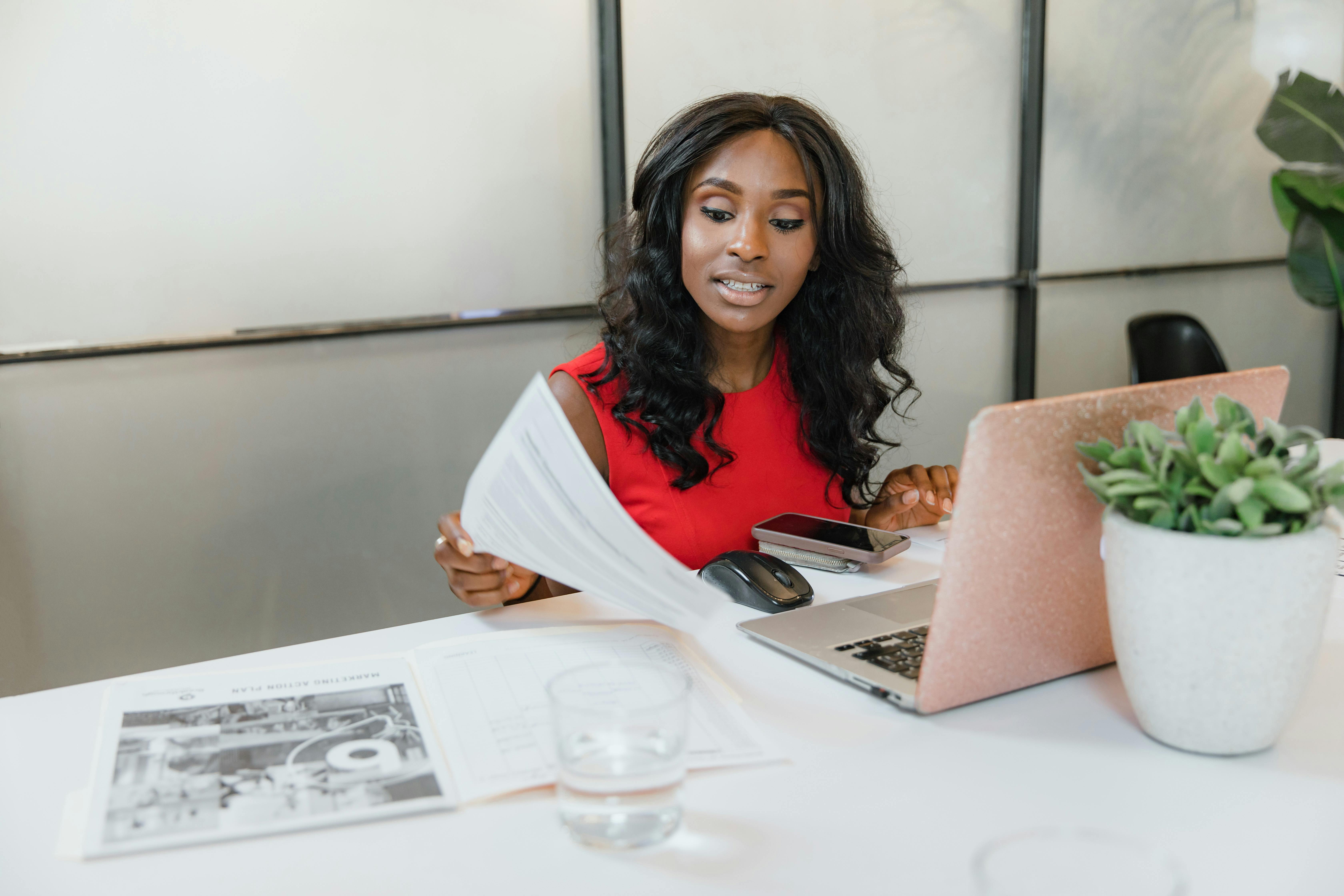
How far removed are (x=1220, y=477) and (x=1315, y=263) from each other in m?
3.12

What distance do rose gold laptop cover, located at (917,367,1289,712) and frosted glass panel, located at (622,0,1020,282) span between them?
74.1 inches

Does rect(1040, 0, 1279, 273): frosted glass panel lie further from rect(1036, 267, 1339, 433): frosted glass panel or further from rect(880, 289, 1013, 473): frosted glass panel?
rect(880, 289, 1013, 473): frosted glass panel

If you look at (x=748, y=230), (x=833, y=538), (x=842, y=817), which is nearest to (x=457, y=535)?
(x=833, y=538)

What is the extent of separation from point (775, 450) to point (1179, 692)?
3.04 ft

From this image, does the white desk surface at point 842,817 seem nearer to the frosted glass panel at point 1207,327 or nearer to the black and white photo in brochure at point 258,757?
the black and white photo in brochure at point 258,757

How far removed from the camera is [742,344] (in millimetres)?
1596

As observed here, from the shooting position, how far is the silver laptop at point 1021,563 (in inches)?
27.2

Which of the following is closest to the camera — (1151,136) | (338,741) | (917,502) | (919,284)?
(338,741)

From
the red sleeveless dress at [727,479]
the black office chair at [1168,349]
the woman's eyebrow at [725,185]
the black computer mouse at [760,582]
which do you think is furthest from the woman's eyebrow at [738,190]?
the black office chair at [1168,349]

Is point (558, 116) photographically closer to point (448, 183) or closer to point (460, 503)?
point (448, 183)

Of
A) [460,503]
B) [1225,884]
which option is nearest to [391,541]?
[460,503]

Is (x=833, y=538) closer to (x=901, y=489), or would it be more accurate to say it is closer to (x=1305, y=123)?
(x=901, y=489)

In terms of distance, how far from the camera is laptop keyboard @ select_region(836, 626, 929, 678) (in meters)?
0.81

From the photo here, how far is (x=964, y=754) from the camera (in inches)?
27.4
